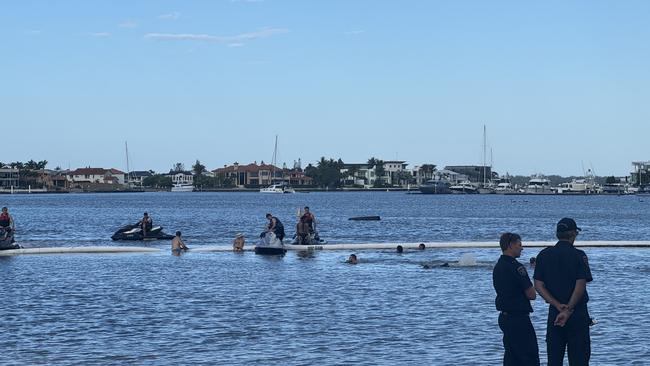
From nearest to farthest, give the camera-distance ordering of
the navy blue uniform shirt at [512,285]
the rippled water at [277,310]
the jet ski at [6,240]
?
the navy blue uniform shirt at [512,285] → the rippled water at [277,310] → the jet ski at [6,240]

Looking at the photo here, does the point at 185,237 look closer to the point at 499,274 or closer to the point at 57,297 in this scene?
the point at 57,297

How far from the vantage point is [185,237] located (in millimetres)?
82500

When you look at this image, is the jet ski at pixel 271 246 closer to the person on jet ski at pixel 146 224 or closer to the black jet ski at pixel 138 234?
the person on jet ski at pixel 146 224

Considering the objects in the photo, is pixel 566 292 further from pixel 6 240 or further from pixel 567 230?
pixel 6 240

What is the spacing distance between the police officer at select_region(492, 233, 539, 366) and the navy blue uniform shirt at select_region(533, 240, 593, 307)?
36 centimetres

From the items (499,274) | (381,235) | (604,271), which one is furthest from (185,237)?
(499,274)

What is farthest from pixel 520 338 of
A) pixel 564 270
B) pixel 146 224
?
pixel 146 224

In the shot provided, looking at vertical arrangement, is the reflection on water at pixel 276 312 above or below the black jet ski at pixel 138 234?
below

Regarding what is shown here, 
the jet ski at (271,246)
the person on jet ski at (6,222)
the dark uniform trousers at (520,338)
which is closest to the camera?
the dark uniform trousers at (520,338)

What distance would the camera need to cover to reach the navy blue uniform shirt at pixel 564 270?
1483 cm

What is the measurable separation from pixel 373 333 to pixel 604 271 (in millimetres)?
21073

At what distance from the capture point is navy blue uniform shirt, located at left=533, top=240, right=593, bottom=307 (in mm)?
14828

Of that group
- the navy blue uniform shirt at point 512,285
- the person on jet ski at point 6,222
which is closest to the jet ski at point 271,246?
the person on jet ski at point 6,222

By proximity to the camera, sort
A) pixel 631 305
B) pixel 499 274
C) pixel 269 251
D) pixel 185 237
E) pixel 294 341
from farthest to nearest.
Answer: pixel 185 237 < pixel 269 251 < pixel 631 305 < pixel 294 341 < pixel 499 274
